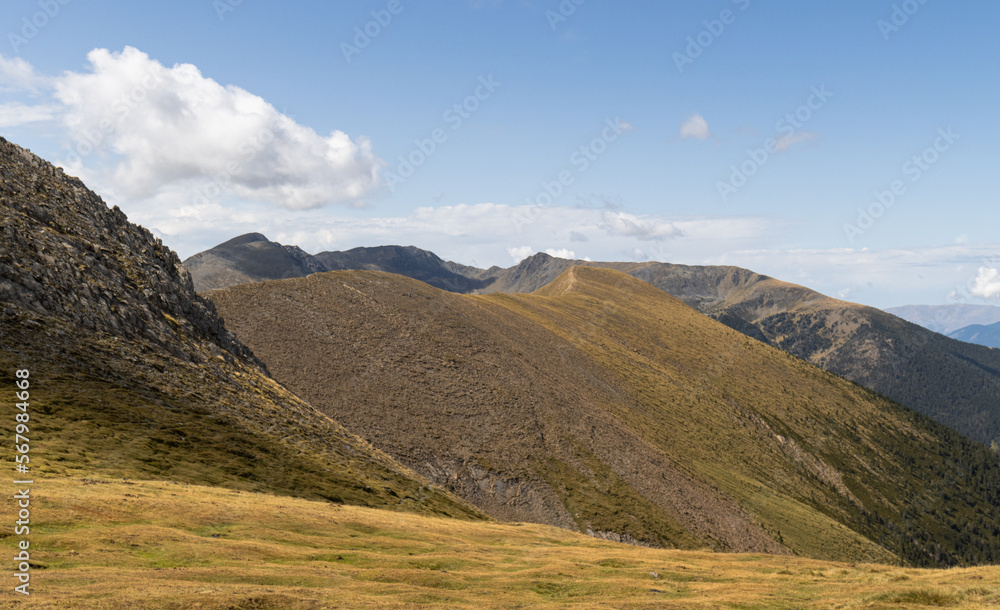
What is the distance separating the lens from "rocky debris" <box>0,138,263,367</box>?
199ft

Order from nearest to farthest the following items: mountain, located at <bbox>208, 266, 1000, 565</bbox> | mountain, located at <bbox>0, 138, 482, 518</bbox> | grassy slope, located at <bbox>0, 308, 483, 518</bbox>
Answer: grassy slope, located at <bbox>0, 308, 483, 518</bbox>
mountain, located at <bbox>0, 138, 482, 518</bbox>
mountain, located at <bbox>208, 266, 1000, 565</bbox>

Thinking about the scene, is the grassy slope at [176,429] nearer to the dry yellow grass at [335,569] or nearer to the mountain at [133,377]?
the mountain at [133,377]

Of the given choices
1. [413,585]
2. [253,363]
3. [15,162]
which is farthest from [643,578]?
[15,162]

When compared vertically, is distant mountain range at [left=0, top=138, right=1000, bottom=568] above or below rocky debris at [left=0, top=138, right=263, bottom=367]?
below

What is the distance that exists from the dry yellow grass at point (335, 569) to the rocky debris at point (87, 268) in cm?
2926

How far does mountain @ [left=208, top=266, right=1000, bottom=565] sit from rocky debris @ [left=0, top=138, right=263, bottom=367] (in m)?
21.7

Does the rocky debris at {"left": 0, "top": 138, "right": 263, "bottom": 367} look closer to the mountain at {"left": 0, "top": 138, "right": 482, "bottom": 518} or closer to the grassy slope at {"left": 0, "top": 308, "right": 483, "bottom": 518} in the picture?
the mountain at {"left": 0, "top": 138, "right": 482, "bottom": 518}

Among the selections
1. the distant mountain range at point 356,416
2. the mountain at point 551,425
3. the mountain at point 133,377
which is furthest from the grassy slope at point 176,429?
the mountain at point 551,425

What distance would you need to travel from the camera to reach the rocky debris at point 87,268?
6053 cm

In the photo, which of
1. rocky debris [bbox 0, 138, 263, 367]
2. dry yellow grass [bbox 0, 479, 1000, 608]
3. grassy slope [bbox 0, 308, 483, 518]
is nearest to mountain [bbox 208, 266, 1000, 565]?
grassy slope [bbox 0, 308, 483, 518]

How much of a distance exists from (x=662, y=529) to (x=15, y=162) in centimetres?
10569

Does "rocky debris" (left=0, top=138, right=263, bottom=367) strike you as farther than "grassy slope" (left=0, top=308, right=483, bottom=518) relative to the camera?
Yes

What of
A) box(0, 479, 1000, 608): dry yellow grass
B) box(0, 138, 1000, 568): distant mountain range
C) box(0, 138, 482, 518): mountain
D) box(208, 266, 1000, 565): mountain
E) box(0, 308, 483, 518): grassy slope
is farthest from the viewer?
box(208, 266, 1000, 565): mountain

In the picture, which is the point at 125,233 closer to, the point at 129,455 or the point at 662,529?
the point at 129,455
